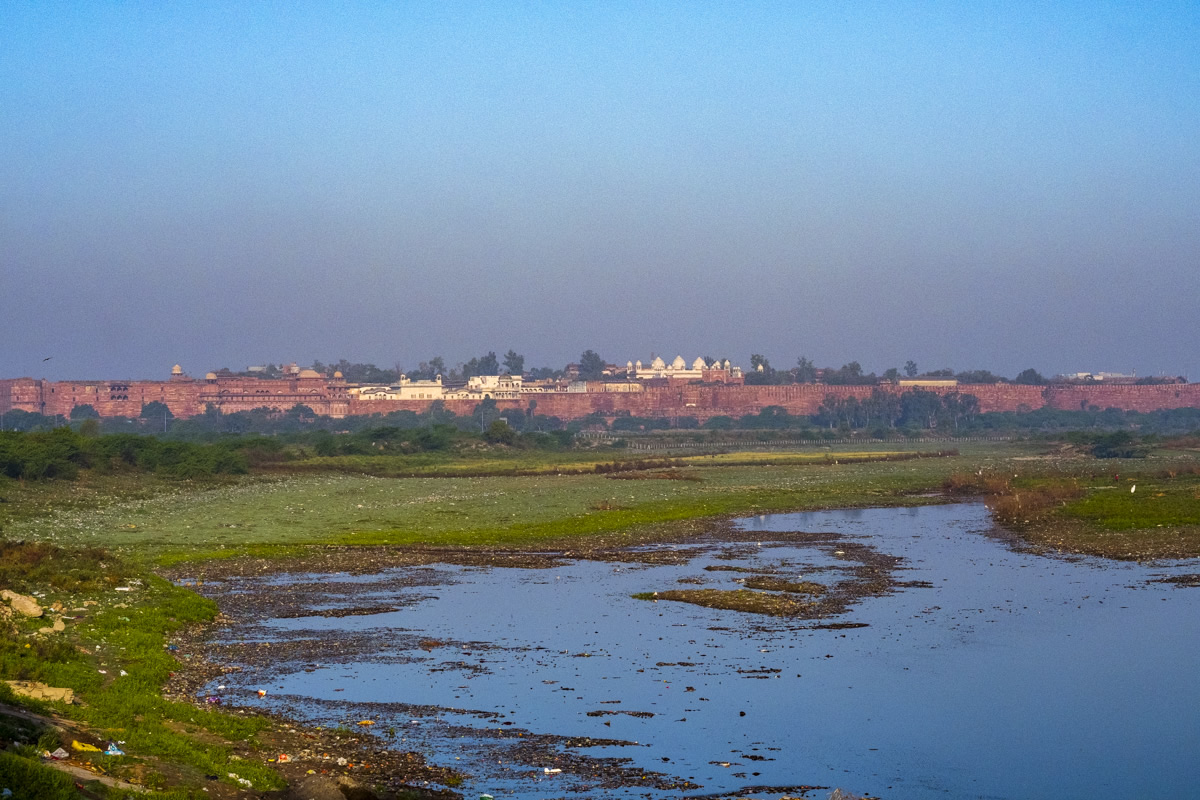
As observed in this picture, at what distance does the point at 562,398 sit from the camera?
171 meters

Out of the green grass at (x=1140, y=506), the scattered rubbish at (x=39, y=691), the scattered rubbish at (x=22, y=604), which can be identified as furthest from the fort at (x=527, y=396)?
the scattered rubbish at (x=39, y=691)

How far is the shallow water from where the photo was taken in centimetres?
1139

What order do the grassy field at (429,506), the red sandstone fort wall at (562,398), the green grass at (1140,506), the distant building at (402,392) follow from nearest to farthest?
the grassy field at (429,506) → the green grass at (1140,506) → the red sandstone fort wall at (562,398) → the distant building at (402,392)

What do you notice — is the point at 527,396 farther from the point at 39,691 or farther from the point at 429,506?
the point at 39,691

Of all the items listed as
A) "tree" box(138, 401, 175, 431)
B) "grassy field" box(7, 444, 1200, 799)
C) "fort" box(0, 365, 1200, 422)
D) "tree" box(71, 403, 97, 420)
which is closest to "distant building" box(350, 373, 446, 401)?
"fort" box(0, 365, 1200, 422)

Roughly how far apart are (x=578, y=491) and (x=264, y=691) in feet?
114

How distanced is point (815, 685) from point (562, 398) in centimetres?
15722

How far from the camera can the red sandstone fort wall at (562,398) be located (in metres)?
164

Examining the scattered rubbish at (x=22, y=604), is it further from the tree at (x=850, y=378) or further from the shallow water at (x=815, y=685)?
the tree at (x=850, y=378)

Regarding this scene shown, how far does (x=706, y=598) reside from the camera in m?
20.6

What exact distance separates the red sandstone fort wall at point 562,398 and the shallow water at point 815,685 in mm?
146247

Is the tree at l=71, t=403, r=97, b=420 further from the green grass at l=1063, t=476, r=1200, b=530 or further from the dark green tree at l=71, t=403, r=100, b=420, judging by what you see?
the green grass at l=1063, t=476, r=1200, b=530

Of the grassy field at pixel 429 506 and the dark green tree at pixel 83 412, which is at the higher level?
the dark green tree at pixel 83 412

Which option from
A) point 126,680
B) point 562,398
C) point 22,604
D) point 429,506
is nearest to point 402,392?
point 562,398
